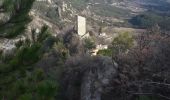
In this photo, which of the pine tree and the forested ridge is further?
the pine tree

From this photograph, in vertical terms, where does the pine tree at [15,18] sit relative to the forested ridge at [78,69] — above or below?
above

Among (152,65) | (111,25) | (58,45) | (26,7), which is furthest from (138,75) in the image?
(111,25)

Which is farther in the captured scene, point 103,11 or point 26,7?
point 103,11

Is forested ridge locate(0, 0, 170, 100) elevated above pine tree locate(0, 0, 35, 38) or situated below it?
below

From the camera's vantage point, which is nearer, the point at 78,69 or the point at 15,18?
the point at 15,18

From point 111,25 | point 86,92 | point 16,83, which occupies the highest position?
point 16,83

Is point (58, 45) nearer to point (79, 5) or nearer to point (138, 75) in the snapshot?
point (138, 75)

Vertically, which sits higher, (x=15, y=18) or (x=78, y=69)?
(x=15, y=18)

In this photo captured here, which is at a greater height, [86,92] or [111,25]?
[86,92]

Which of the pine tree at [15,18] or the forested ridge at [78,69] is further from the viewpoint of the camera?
Answer: the pine tree at [15,18]

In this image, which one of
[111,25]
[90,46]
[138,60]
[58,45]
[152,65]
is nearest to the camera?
[152,65]

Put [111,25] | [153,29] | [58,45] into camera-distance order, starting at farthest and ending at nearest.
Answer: [111,25]
[58,45]
[153,29]
